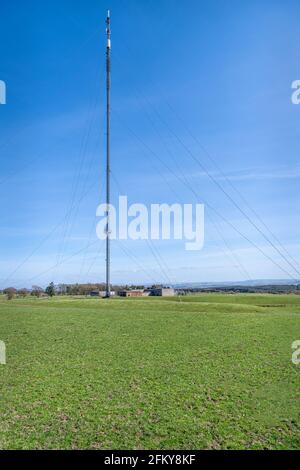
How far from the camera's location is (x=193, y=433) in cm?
831

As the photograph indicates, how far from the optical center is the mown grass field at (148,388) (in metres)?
8.22

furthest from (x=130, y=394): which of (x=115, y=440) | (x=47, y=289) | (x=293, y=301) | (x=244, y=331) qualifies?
(x=47, y=289)

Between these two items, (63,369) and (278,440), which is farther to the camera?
(63,369)

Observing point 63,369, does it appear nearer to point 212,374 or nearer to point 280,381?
point 212,374

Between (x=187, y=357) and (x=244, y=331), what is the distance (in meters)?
6.72

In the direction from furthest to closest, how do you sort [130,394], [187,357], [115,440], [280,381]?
[187,357] → [280,381] → [130,394] → [115,440]

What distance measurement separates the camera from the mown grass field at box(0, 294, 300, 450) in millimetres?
8219

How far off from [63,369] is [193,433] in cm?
593

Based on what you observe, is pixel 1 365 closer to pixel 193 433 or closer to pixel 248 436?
pixel 193 433

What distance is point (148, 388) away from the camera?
36.3 ft
